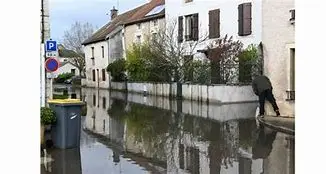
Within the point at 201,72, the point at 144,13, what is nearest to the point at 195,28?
the point at 201,72

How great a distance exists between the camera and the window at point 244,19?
26.8m

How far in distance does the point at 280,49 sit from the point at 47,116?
309 inches

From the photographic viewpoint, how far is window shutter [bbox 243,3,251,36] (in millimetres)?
26797

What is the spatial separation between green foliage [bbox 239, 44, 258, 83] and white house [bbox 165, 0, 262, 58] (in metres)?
3.06

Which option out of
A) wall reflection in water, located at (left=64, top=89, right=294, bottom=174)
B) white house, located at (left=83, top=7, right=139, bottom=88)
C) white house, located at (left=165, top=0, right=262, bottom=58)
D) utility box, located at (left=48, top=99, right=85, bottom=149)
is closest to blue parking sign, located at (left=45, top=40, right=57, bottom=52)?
utility box, located at (left=48, top=99, right=85, bottom=149)

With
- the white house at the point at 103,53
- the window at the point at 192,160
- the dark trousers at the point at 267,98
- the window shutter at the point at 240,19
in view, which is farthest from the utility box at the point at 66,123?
the white house at the point at 103,53

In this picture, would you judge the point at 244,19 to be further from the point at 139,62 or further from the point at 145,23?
the point at 145,23

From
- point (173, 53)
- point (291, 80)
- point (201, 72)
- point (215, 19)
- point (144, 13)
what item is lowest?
point (291, 80)

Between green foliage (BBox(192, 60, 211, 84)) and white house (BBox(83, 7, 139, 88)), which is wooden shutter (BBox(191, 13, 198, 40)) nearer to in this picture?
green foliage (BBox(192, 60, 211, 84))

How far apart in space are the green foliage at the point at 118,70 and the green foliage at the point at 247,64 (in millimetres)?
16325

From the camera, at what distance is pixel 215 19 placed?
97.1 ft
